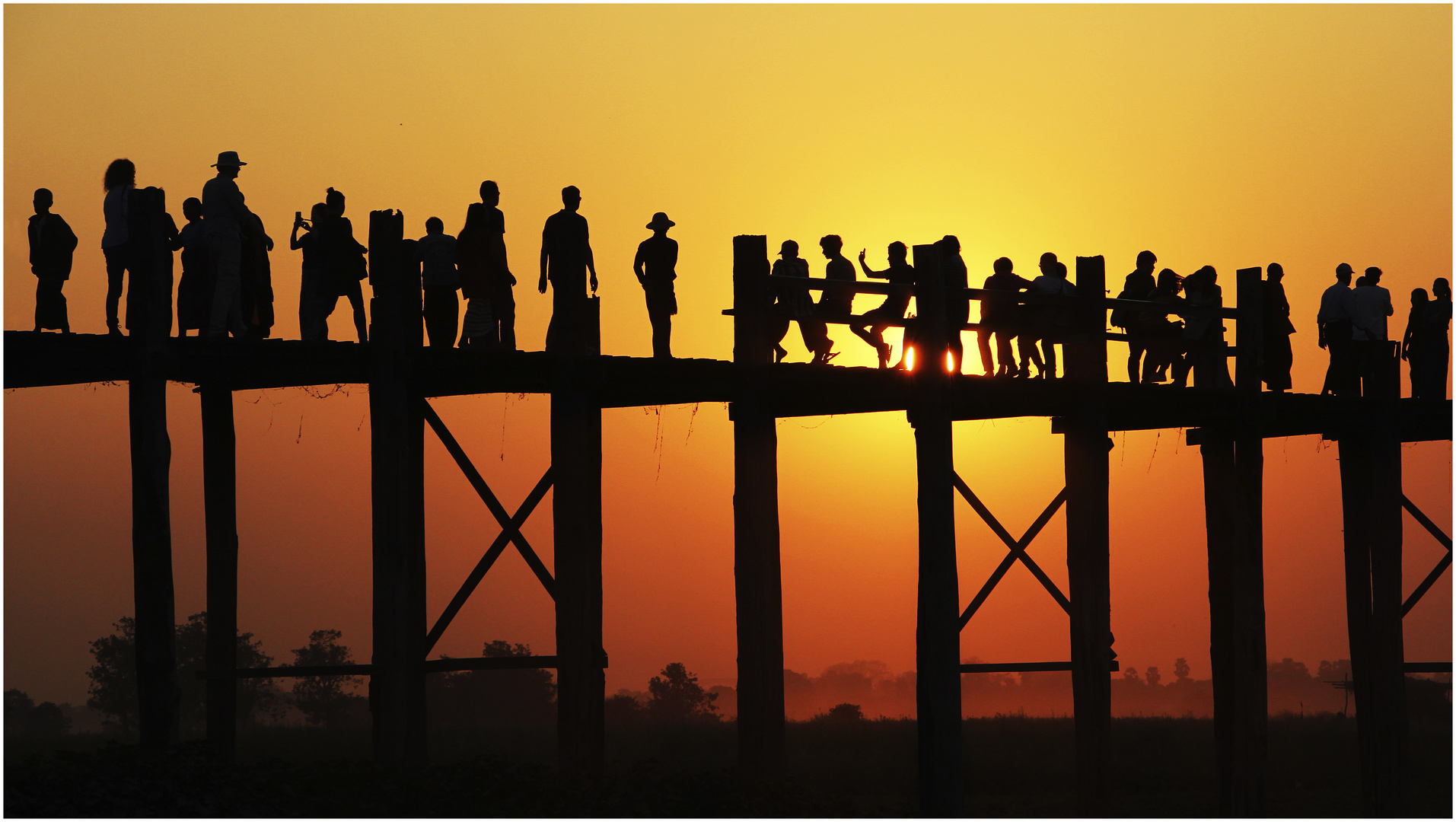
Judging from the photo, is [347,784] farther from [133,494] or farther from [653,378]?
[653,378]

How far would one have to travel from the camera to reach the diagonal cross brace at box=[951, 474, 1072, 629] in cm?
1572

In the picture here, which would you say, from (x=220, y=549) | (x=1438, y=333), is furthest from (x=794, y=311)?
(x=1438, y=333)

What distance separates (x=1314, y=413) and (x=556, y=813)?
28.5 feet

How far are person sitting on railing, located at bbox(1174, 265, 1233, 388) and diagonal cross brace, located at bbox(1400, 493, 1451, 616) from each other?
329 centimetres

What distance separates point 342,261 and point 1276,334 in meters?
8.73

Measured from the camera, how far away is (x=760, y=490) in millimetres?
14188

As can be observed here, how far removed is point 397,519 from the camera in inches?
514

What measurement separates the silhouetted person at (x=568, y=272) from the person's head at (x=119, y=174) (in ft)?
10.1

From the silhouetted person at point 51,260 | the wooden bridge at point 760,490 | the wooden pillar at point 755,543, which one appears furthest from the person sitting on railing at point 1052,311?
the silhouetted person at point 51,260

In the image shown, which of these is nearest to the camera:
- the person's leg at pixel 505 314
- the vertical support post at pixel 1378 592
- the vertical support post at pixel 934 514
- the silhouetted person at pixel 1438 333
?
the person's leg at pixel 505 314

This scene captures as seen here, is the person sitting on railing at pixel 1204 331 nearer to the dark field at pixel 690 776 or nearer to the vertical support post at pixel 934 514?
Answer: the vertical support post at pixel 934 514

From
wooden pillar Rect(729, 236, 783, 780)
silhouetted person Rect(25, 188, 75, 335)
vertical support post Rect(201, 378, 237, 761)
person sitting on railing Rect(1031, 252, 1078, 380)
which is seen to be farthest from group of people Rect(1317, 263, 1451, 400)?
silhouetted person Rect(25, 188, 75, 335)

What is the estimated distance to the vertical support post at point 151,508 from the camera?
12250 millimetres

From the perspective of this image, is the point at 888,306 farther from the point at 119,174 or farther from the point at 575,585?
the point at 119,174
